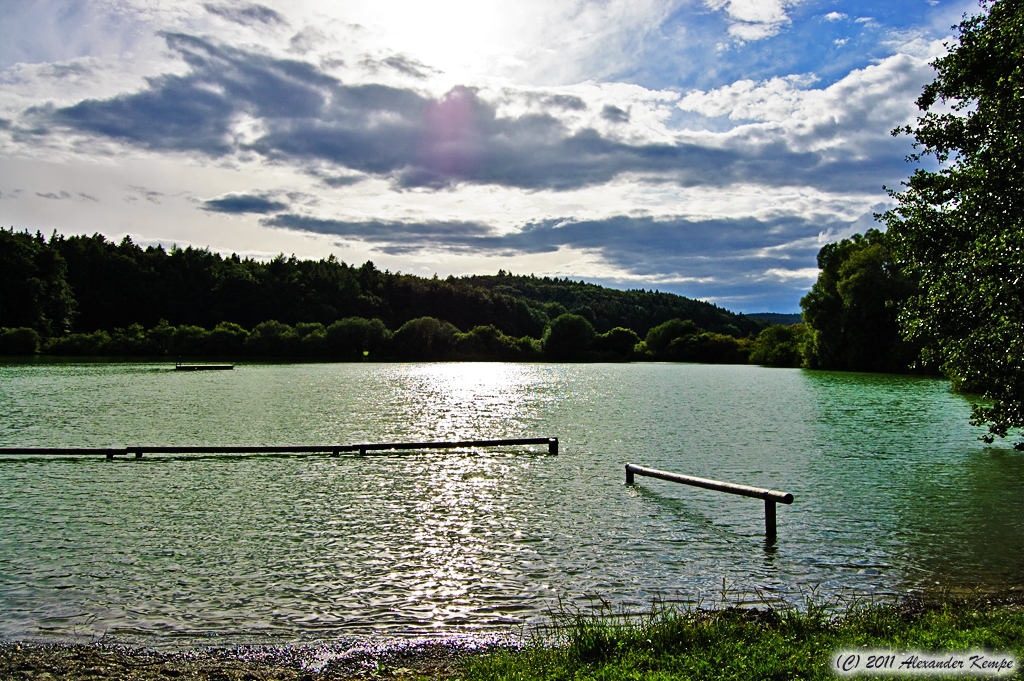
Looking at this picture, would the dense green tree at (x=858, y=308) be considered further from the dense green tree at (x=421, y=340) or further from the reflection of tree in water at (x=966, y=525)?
the dense green tree at (x=421, y=340)

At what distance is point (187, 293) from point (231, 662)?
167 meters

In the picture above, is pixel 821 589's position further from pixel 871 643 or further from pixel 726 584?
pixel 871 643

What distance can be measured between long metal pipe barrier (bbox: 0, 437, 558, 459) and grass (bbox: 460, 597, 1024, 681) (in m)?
16.5

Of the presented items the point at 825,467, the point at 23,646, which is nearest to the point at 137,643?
the point at 23,646

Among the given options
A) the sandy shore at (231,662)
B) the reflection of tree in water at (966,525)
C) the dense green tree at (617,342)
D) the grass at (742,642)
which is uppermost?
the dense green tree at (617,342)

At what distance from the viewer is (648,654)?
22.5ft

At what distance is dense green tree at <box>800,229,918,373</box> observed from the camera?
7369cm

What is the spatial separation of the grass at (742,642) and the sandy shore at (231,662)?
0.68 m

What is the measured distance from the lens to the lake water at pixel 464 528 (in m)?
9.47

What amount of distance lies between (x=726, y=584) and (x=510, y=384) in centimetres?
6231

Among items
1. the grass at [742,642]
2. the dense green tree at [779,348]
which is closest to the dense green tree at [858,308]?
the dense green tree at [779,348]

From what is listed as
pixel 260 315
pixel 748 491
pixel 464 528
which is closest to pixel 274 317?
pixel 260 315

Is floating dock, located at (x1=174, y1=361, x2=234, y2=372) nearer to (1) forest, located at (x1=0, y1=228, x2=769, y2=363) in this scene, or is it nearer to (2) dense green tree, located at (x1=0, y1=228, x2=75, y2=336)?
(1) forest, located at (x1=0, y1=228, x2=769, y2=363)

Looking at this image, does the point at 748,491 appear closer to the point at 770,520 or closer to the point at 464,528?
the point at 770,520
